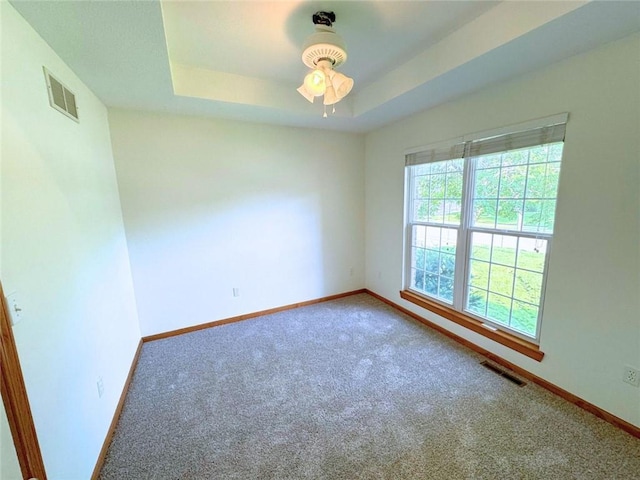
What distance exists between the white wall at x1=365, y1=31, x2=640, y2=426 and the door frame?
2.94 metres

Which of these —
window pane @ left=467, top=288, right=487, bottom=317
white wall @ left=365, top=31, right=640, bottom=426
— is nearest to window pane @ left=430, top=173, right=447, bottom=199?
white wall @ left=365, top=31, right=640, bottom=426

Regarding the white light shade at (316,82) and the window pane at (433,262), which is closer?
the white light shade at (316,82)

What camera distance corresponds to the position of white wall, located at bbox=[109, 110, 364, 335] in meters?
2.66

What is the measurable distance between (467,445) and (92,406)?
7.15ft

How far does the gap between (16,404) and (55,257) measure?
67cm

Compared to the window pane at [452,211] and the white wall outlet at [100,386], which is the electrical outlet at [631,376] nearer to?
the window pane at [452,211]

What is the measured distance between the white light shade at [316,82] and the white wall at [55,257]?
4.51 feet

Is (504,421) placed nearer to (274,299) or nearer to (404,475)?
(404,475)

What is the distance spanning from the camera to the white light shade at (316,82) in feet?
5.43

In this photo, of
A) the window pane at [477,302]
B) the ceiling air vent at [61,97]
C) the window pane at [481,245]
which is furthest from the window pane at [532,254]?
the ceiling air vent at [61,97]

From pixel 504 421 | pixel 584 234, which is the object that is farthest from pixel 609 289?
pixel 504 421

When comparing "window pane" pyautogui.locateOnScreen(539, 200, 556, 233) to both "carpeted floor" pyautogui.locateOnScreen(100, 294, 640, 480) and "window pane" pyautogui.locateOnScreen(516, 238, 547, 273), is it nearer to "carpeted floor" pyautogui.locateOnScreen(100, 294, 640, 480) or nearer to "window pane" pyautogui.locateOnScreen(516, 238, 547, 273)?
"window pane" pyautogui.locateOnScreen(516, 238, 547, 273)

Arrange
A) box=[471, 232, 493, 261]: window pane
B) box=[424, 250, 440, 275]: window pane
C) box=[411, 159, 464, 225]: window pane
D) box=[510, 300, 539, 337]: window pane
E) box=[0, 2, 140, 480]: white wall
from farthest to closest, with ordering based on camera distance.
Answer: box=[424, 250, 440, 275]: window pane, box=[411, 159, 464, 225]: window pane, box=[471, 232, 493, 261]: window pane, box=[510, 300, 539, 337]: window pane, box=[0, 2, 140, 480]: white wall

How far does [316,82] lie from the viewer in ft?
5.51
